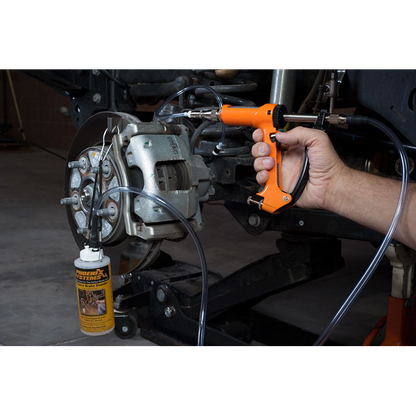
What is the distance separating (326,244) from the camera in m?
1.56

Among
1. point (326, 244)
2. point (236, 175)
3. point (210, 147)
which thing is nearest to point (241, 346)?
point (326, 244)

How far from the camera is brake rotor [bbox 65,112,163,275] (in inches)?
56.7

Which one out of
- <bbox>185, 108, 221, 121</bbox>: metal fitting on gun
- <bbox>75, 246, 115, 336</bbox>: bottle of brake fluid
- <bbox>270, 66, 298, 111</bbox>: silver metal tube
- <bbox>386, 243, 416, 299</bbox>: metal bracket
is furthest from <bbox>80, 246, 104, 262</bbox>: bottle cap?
<bbox>386, 243, 416, 299</bbox>: metal bracket

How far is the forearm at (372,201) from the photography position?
1188mm

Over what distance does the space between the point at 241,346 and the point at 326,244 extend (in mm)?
373

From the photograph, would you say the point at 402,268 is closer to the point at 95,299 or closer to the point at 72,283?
the point at 95,299

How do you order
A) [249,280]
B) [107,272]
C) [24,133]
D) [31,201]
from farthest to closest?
[24,133] < [31,201] < [249,280] < [107,272]

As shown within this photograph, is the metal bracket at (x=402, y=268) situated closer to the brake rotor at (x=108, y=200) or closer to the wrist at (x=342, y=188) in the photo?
the wrist at (x=342, y=188)

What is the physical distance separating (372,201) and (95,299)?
771mm

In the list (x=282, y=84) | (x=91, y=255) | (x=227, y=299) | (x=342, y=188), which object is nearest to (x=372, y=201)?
(x=342, y=188)

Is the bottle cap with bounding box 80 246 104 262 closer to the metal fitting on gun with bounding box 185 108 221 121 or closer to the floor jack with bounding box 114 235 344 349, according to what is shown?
the floor jack with bounding box 114 235 344 349

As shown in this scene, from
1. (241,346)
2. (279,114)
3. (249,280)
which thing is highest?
(279,114)

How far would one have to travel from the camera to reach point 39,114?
7727 mm

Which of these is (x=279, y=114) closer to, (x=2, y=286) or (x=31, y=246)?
(x=2, y=286)
